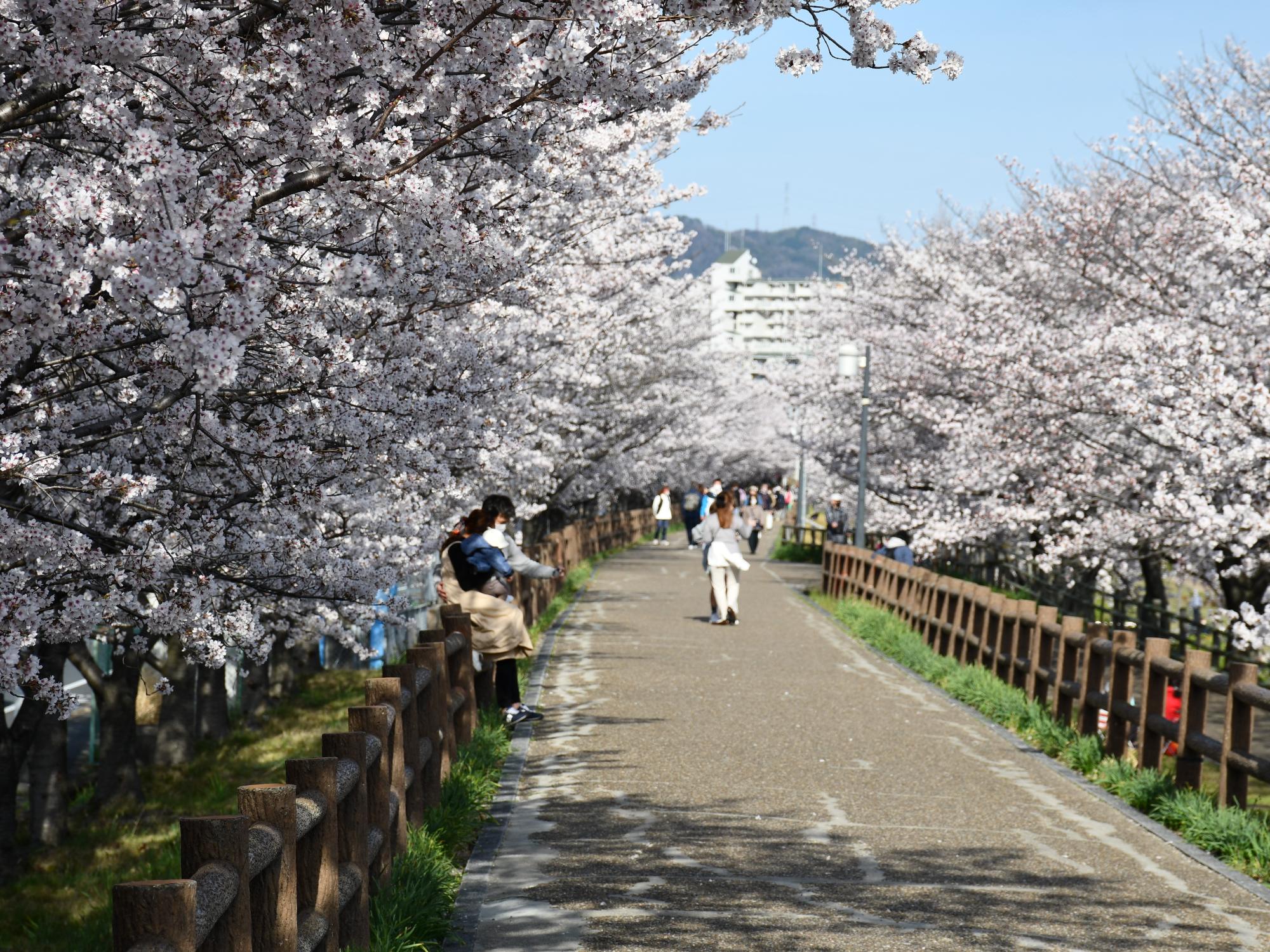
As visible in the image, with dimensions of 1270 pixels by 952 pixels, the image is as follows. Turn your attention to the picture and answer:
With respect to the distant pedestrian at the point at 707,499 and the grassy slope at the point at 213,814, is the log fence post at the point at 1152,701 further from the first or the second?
the distant pedestrian at the point at 707,499

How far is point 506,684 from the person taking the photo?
12.0 metres

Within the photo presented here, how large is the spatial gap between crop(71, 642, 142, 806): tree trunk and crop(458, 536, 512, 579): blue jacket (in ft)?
10.4

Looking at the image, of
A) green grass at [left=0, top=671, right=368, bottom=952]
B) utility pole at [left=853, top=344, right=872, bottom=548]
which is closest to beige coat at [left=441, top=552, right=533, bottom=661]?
green grass at [left=0, top=671, right=368, bottom=952]

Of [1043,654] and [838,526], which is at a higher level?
[838,526]

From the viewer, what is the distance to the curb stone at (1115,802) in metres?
7.75

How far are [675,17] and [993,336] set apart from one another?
17.7 m

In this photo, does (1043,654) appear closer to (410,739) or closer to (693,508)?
(410,739)

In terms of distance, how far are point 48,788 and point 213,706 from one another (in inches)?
152

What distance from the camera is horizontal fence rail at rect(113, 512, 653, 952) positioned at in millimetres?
3158

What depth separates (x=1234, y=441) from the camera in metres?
13.2

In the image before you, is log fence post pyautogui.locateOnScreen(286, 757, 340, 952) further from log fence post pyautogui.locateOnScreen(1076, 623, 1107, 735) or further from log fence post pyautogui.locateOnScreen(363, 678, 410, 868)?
log fence post pyautogui.locateOnScreen(1076, 623, 1107, 735)

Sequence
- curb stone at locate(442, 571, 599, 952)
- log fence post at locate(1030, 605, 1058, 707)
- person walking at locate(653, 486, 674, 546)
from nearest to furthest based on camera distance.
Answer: curb stone at locate(442, 571, 599, 952), log fence post at locate(1030, 605, 1058, 707), person walking at locate(653, 486, 674, 546)

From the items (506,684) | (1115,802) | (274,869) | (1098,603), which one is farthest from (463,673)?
(1098,603)

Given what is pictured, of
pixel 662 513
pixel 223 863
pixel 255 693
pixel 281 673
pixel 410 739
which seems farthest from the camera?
pixel 662 513
